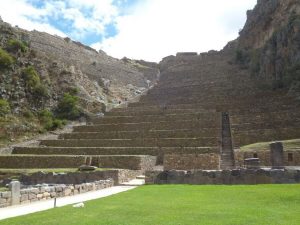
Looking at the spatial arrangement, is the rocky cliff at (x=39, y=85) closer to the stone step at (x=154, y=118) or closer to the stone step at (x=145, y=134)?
the stone step at (x=154, y=118)

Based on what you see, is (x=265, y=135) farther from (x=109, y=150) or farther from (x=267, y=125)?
(x=109, y=150)

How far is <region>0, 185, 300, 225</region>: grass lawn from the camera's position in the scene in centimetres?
1006

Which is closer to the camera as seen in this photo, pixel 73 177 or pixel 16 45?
pixel 73 177

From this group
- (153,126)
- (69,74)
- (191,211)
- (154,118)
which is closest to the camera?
(191,211)

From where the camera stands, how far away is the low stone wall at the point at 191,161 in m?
31.1

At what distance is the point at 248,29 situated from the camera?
78875 mm

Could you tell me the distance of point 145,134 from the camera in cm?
3888

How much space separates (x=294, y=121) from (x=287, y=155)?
979 centimetres

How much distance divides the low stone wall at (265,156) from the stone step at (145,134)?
638 centimetres

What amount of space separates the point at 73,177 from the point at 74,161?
6781mm

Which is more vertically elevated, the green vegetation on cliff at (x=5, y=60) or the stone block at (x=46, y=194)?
the green vegetation on cliff at (x=5, y=60)

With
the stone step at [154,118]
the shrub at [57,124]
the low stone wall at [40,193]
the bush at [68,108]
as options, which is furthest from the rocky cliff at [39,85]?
the low stone wall at [40,193]

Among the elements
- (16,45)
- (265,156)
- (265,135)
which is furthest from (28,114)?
(265,156)

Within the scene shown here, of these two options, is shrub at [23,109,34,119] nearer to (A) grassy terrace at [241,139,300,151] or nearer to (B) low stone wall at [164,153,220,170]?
(B) low stone wall at [164,153,220,170]
